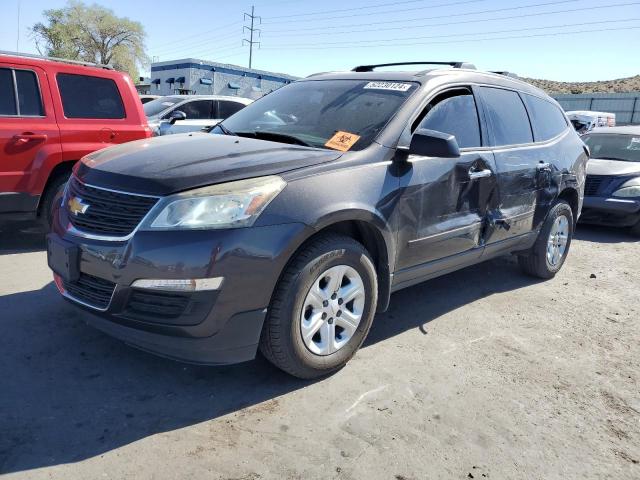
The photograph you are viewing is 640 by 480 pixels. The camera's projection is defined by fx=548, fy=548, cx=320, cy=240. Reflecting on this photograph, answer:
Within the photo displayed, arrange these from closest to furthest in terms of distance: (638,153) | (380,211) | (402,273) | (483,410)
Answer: (483,410), (380,211), (402,273), (638,153)

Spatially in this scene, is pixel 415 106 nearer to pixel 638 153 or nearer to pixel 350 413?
pixel 350 413

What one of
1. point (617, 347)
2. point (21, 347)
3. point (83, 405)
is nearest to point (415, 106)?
point (617, 347)

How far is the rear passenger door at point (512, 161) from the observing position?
14.1ft

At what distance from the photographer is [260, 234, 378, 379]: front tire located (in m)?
2.85

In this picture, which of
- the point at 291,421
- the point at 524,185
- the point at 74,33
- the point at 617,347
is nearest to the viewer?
the point at 291,421

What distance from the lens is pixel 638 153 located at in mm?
8578

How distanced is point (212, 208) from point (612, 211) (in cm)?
684

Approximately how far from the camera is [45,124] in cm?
541

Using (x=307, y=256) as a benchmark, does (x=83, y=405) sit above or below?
below

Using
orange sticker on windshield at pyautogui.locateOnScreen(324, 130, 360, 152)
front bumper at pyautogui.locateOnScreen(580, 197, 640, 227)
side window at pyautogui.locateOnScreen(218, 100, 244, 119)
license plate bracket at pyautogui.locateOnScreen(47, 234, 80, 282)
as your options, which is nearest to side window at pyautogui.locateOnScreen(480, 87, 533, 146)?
orange sticker on windshield at pyautogui.locateOnScreen(324, 130, 360, 152)

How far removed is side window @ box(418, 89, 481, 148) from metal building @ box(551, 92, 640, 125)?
119 ft

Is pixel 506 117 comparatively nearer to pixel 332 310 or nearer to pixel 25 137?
pixel 332 310

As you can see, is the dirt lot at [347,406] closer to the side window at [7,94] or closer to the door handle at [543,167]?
the door handle at [543,167]

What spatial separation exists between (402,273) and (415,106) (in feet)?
3.62
